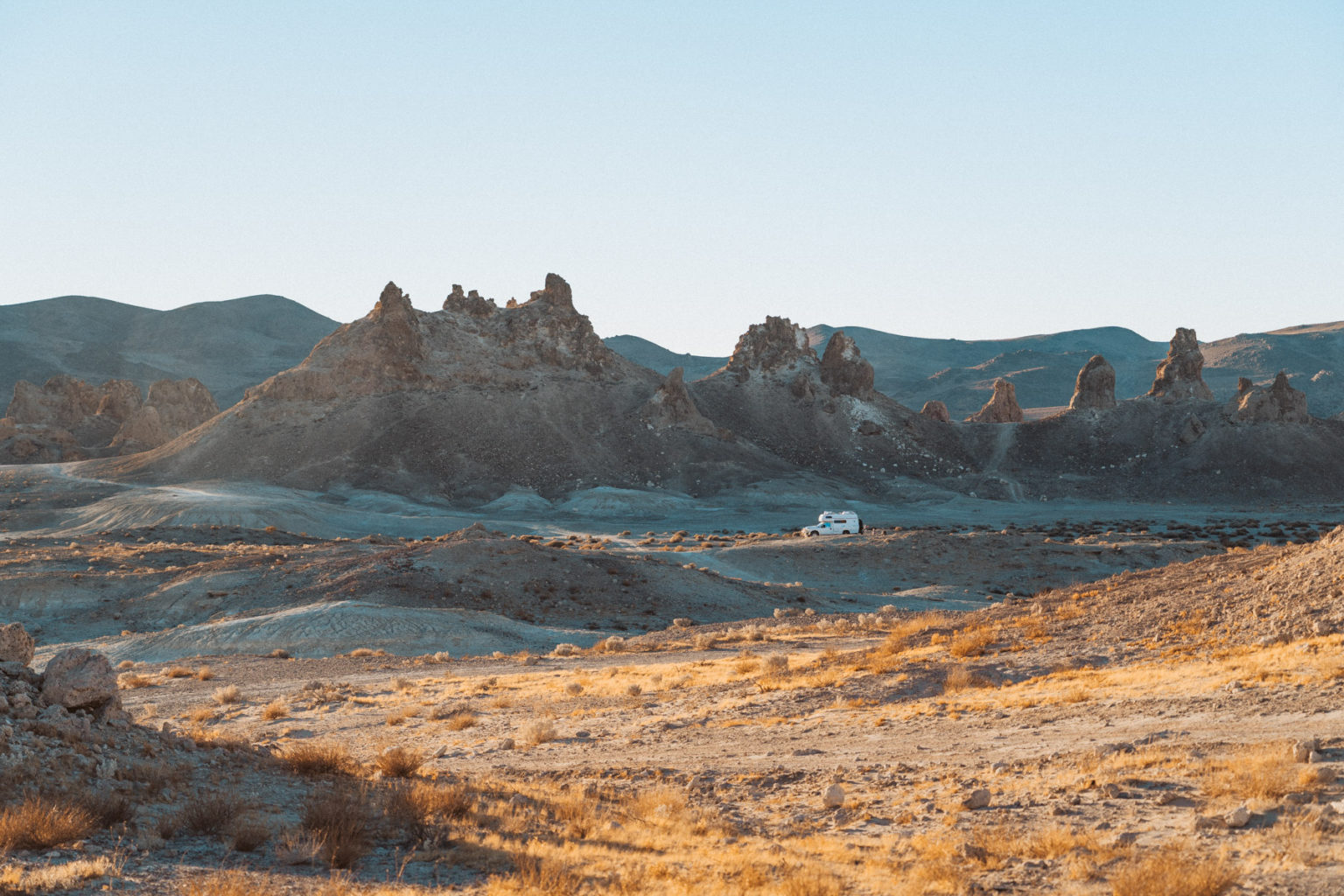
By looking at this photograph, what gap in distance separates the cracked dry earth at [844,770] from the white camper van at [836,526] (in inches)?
1394

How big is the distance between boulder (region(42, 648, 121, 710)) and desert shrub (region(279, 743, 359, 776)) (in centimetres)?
210

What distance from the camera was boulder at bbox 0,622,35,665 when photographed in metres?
12.2

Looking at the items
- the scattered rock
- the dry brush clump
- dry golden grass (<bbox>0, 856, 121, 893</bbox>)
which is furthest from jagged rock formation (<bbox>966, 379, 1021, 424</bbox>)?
dry golden grass (<bbox>0, 856, 121, 893</bbox>)

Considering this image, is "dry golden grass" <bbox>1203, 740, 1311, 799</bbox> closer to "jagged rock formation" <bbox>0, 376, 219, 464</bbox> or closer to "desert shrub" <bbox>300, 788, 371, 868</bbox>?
"desert shrub" <bbox>300, 788, 371, 868</bbox>

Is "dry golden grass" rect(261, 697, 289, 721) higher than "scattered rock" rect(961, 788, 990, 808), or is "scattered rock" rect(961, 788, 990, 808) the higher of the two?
"scattered rock" rect(961, 788, 990, 808)

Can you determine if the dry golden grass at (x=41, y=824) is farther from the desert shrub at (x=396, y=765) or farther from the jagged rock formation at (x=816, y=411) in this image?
the jagged rock formation at (x=816, y=411)

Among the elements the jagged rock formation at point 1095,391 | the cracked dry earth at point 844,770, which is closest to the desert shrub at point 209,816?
the cracked dry earth at point 844,770

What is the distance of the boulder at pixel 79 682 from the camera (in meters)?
10.6

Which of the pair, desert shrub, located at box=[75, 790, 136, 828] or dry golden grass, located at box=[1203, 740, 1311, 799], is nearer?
dry golden grass, located at box=[1203, 740, 1311, 799]

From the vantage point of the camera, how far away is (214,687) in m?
21.0

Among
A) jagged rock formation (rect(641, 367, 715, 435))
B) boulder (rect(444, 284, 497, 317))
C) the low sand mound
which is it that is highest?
boulder (rect(444, 284, 497, 317))

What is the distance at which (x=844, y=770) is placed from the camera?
11.0 metres

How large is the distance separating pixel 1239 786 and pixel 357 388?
337 ft

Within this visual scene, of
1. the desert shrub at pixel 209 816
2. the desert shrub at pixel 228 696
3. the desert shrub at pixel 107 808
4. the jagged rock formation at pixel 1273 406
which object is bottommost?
the desert shrub at pixel 228 696
